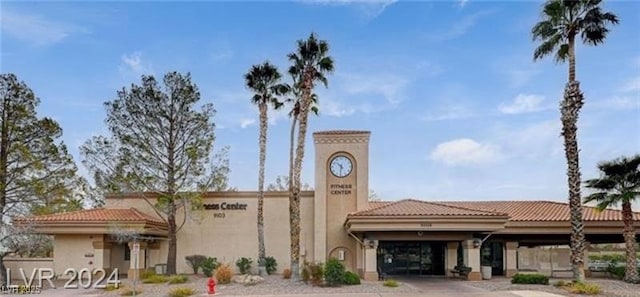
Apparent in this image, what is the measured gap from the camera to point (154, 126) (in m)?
34.2

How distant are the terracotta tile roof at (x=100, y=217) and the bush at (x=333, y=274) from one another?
457 inches

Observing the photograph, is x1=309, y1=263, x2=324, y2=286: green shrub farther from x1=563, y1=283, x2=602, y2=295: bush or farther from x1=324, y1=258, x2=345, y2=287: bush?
x1=563, y1=283, x2=602, y2=295: bush

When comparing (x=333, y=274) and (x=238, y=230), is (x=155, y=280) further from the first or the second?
(x=333, y=274)

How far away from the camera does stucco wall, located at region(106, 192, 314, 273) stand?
3488 cm

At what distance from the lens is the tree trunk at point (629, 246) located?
1099 inches

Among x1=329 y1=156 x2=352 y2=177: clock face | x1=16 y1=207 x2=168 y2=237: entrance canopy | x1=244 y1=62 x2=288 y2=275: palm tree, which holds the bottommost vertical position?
x1=16 y1=207 x2=168 y2=237: entrance canopy

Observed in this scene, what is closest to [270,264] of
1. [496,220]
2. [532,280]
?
[496,220]

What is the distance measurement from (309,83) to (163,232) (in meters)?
12.6

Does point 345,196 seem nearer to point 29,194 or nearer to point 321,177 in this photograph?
point 321,177

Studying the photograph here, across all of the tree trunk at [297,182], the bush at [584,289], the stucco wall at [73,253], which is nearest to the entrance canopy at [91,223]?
the stucco wall at [73,253]

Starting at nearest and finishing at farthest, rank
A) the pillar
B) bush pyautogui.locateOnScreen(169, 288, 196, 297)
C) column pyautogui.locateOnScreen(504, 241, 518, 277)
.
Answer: bush pyautogui.locateOnScreen(169, 288, 196, 297), column pyautogui.locateOnScreen(504, 241, 518, 277), the pillar

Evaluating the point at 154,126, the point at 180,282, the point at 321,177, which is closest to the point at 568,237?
the point at 321,177

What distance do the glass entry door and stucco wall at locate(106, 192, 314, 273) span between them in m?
4.86

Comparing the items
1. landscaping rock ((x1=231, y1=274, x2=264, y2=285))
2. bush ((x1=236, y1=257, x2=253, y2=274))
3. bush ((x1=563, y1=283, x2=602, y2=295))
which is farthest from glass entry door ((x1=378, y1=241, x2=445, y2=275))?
bush ((x1=563, y1=283, x2=602, y2=295))
